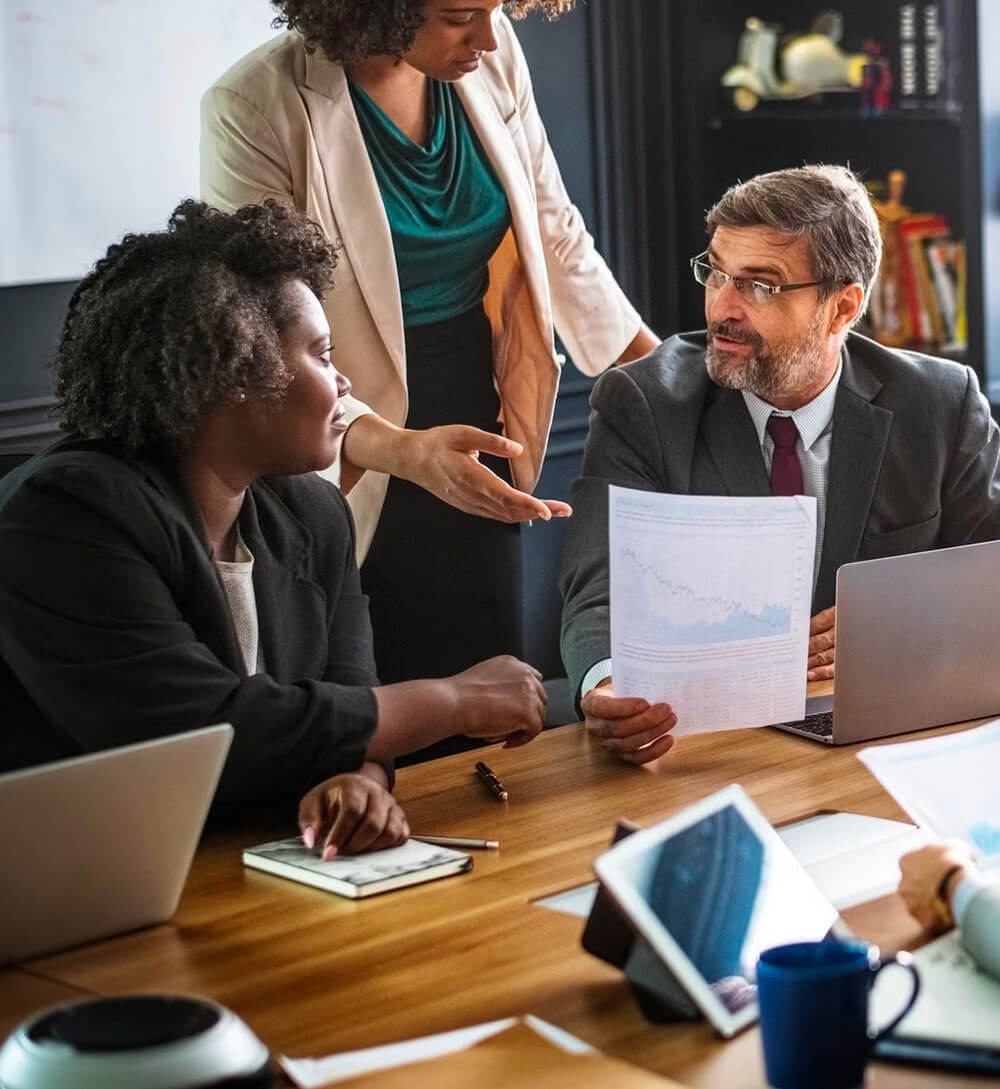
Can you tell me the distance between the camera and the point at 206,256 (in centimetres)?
200

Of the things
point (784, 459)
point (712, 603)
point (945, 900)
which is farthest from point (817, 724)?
point (945, 900)

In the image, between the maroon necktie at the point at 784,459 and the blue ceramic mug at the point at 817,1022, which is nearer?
the blue ceramic mug at the point at 817,1022

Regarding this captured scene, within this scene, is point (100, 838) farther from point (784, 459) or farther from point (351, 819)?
point (784, 459)

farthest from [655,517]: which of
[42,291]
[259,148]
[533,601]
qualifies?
[533,601]

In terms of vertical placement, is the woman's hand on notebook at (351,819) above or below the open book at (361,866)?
above

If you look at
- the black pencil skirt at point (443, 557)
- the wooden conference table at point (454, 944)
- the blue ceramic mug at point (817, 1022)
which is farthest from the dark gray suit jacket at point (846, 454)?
the blue ceramic mug at point (817, 1022)

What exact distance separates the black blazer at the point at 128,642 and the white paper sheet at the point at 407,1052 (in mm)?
534

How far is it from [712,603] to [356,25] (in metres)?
1.07

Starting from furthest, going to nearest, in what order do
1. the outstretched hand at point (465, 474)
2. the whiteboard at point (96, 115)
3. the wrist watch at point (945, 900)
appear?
1. the whiteboard at point (96, 115)
2. the outstretched hand at point (465, 474)
3. the wrist watch at point (945, 900)

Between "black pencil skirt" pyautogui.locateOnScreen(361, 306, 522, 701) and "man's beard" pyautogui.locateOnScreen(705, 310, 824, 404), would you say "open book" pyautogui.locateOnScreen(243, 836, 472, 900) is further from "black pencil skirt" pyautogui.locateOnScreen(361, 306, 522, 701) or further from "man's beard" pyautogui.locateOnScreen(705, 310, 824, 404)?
"black pencil skirt" pyautogui.locateOnScreen(361, 306, 522, 701)

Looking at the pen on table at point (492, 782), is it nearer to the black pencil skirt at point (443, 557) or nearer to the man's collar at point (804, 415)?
the man's collar at point (804, 415)

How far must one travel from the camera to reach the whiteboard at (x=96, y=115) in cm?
322

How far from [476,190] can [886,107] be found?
1.47 metres

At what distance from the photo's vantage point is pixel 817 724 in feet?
6.94
